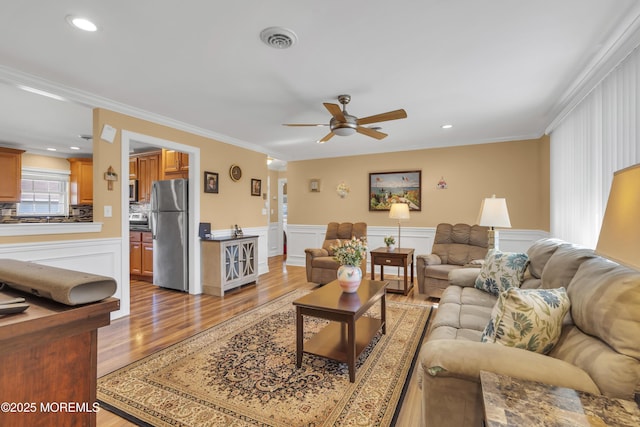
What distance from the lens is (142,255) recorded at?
5.12 m

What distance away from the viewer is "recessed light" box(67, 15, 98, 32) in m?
1.93

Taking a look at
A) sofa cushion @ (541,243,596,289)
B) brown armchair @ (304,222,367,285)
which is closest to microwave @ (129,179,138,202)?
brown armchair @ (304,222,367,285)

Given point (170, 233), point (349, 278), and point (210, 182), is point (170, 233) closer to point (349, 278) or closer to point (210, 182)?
point (210, 182)

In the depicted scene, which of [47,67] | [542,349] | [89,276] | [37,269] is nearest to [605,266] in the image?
[542,349]

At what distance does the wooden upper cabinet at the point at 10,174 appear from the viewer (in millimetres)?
5289

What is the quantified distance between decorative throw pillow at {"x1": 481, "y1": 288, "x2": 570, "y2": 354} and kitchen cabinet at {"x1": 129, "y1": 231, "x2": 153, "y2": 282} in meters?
5.11

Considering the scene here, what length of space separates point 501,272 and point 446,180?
9.78 feet

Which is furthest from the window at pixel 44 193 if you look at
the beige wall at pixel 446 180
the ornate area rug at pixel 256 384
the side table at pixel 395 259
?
the side table at pixel 395 259

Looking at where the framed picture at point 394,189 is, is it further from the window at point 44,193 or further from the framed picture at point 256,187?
the window at point 44,193

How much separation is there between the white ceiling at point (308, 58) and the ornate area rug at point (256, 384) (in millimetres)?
2377

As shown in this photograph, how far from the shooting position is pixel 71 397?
709 millimetres

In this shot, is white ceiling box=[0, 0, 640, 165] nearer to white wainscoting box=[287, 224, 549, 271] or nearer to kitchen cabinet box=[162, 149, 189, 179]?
kitchen cabinet box=[162, 149, 189, 179]

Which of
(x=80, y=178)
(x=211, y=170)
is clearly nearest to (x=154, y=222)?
(x=211, y=170)

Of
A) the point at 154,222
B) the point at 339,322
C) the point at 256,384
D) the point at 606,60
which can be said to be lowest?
the point at 256,384
